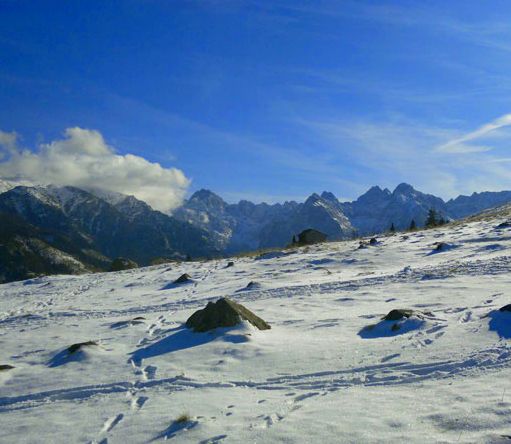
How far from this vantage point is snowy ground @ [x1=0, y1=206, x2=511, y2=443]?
25.0 ft

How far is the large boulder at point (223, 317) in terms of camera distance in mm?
13613

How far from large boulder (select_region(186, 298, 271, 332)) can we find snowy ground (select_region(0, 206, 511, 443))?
Result: 0.42 metres

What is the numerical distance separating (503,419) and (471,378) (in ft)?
5.95

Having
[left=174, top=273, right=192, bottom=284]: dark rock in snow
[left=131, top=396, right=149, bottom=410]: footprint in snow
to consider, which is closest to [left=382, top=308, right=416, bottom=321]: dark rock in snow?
[left=131, top=396, right=149, bottom=410]: footprint in snow

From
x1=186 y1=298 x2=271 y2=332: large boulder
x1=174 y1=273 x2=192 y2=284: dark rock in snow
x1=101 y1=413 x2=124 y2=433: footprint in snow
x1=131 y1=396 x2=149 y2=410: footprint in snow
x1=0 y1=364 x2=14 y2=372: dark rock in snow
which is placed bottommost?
x1=101 y1=413 x2=124 y2=433: footprint in snow

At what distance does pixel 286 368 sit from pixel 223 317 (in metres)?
3.73

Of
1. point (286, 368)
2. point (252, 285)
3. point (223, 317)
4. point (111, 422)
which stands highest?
point (252, 285)

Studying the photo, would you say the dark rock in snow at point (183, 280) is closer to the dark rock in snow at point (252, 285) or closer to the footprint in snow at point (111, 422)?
the dark rock in snow at point (252, 285)

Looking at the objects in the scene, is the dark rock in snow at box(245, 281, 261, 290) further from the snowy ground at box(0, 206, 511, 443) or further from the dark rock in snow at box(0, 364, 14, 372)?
the dark rock in snow at box(0, 364, 14, 372)

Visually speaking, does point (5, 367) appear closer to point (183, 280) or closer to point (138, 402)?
point (138, 402)

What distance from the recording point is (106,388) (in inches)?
400

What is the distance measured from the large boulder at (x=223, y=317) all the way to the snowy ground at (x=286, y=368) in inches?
16.6

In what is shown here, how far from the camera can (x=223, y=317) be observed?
13.7 m

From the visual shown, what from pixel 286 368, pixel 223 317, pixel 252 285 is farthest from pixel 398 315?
pixel 252 285
